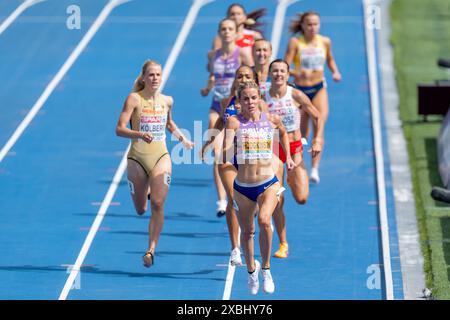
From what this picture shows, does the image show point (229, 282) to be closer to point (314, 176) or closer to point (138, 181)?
point (138, 181)

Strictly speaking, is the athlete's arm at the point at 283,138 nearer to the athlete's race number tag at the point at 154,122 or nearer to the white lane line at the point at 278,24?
the athlete's race number tag at the point at 154,122

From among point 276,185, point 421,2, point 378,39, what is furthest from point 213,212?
point 421,2

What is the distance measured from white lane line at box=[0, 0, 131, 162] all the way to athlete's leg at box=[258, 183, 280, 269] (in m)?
7.13

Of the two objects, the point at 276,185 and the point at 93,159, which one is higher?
the point at 276,185

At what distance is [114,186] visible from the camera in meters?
19.5

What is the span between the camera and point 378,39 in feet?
89.4

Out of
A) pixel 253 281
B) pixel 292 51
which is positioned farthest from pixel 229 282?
pixel 292 51

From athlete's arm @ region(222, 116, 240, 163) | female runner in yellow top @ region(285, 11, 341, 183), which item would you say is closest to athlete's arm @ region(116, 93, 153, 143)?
athlete's arm @ region(222, 116, 240, 163)

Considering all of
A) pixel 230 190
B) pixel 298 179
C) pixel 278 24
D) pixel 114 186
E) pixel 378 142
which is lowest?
pixel 278 24

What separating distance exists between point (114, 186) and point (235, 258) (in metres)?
4.31

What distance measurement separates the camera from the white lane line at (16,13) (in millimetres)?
27484

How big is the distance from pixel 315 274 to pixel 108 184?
4.40m

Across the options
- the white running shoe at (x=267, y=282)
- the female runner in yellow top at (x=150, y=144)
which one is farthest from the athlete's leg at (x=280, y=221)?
the female runner in yellow top at (x=150, y=144)

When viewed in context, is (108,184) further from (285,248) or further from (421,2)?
(421,2)
